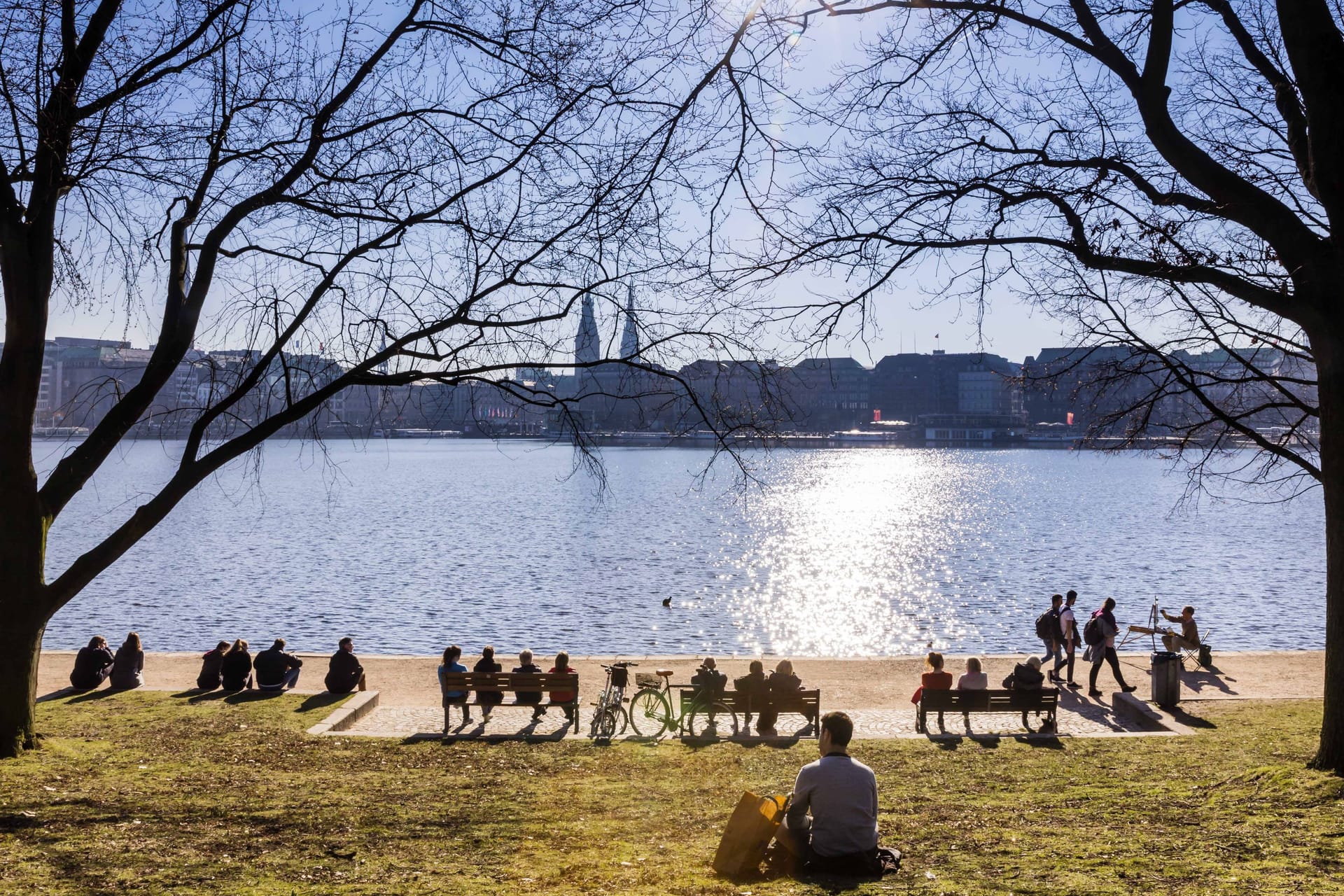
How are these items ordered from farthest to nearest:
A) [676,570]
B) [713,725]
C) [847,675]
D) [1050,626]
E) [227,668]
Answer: [676,570]
[847,675]
[1050,626]
[227,668]
[713,725]

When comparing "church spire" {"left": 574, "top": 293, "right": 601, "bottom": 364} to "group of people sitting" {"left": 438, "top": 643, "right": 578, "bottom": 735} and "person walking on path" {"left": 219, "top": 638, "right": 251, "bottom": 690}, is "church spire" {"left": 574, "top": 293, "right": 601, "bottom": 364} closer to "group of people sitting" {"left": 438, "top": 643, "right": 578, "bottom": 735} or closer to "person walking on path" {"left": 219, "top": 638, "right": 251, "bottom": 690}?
"group of people sitting" {"left": 438, "top": 643, "right": 578, "bottom": 735}

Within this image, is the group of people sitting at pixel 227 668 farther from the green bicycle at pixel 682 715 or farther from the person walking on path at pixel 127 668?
the green bicycle at pixel 682 715

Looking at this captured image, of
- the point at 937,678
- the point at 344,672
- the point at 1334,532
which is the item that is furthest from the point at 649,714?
the point at 1334,532

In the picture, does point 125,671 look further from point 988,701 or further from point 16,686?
point 988,701

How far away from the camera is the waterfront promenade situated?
51.7 feet

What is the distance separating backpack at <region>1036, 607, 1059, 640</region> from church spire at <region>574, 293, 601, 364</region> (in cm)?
1201

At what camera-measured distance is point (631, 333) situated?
395 inches

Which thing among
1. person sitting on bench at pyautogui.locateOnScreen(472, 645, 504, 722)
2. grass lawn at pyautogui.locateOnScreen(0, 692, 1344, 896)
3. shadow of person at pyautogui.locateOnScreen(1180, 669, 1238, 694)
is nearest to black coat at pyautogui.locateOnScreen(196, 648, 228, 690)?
grass lawn at pyautogui.locateOnScreen(0, 692, 1344, 896)

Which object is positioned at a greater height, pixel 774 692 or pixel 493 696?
pixel 774 692

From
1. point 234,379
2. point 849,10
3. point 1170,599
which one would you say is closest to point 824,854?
point 849,10

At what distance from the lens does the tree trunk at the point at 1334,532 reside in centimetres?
→ 928

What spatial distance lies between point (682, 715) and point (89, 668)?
914cm

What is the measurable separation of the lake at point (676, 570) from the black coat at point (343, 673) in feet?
8.23

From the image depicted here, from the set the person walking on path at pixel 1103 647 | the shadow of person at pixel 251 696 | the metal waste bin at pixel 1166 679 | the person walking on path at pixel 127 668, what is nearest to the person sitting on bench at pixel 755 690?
the metal waste bin at pixel 1166 679
